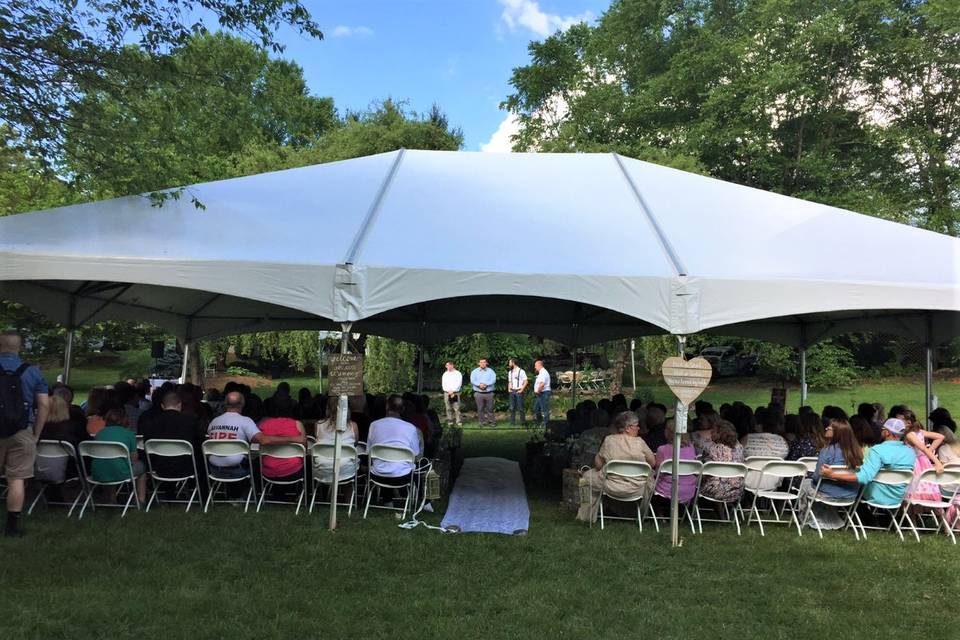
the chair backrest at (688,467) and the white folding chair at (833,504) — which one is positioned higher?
the chair backrest at (688,467)

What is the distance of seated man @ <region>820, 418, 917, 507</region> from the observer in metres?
6.18

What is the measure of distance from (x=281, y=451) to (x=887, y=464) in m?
5.61

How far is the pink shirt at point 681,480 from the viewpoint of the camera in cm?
622

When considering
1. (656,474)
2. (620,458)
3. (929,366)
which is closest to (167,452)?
(620,458)

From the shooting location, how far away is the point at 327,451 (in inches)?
248

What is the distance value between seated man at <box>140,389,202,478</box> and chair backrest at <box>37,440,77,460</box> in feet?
2.00

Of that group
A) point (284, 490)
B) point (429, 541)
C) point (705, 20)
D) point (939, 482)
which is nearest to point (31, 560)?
point (284, 490)

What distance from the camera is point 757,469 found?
6.34 m

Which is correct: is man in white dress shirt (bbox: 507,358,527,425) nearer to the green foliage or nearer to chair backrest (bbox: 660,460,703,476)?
the green foliage

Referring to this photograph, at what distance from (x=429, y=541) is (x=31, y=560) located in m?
2.89

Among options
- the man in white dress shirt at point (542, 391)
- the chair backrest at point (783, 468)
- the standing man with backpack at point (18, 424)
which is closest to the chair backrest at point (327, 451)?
the standing man with backpack at point (18, 424)

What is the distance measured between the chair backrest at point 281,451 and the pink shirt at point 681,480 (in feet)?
10.9

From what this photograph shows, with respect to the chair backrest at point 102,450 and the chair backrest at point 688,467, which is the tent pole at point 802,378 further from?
the chair backrest at point 102,450

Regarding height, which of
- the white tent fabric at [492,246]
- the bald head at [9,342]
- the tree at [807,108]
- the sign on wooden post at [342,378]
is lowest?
the sign on wooden post at [342,378]
